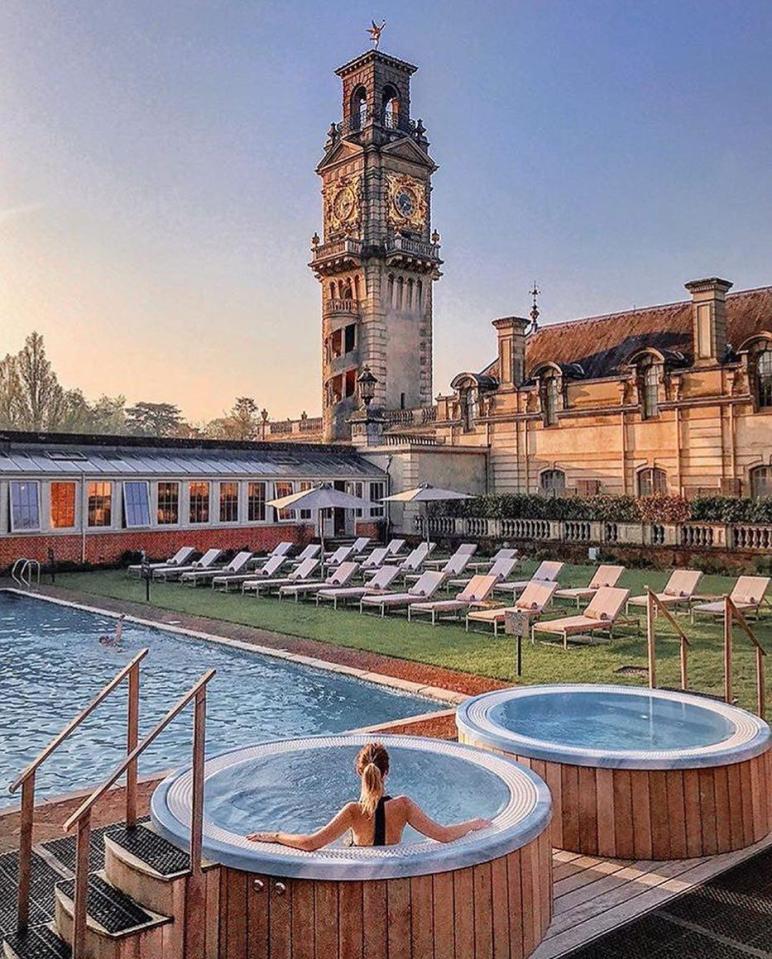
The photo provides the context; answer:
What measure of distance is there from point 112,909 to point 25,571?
67.2 ft

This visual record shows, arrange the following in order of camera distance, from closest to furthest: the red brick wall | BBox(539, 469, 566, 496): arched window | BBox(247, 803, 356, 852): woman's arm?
BBox(247, 803, 356, 852): woman's arm → the red brick wall → BBox(539, 469, 566, 496): arched window

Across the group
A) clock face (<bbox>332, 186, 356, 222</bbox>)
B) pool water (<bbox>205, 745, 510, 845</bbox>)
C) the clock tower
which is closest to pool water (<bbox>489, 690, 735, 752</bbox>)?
pool water (<bbox>205, 745, 510, 845</bbox>)

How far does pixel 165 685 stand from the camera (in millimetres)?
10938

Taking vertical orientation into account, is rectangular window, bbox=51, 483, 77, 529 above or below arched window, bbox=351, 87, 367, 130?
below

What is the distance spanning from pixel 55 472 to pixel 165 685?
1448 centimetres

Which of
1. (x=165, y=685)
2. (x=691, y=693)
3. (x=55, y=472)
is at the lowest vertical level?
(x=165, y=685)

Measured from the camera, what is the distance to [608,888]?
4941 mm

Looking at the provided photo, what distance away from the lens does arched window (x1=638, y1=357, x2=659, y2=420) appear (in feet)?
98.1

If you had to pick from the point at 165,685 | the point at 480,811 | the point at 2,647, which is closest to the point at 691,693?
the point at 480,811

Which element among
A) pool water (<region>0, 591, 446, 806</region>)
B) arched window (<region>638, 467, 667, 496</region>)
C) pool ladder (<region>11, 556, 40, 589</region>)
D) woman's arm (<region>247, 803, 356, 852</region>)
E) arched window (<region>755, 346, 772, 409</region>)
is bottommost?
pool water (<region>0, 591, 446, 806</region>)

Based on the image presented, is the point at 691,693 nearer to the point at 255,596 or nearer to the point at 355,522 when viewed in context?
the point at 255,596

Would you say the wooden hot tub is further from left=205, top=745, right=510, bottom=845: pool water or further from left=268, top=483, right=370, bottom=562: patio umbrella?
left=268, top=483, right=370, bottom=562: patio umbrella

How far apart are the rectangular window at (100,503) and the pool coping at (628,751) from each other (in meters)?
19.6

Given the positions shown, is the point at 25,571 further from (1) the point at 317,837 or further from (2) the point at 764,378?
(2) the point at 764,378
